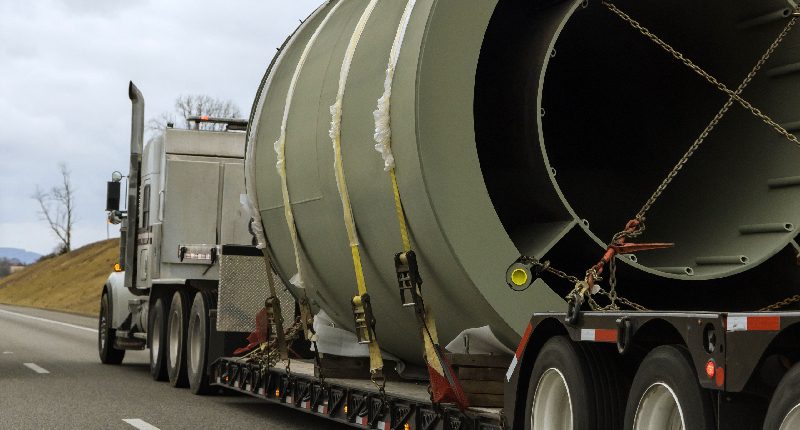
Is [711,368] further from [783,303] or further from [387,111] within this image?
[387,111]

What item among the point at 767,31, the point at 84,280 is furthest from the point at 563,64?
the point at 84,280

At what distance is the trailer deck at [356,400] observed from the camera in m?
7.67

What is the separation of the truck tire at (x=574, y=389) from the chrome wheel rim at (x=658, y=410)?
1.25ft

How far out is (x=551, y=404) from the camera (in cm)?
661

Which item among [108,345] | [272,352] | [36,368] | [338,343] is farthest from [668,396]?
[108,345]

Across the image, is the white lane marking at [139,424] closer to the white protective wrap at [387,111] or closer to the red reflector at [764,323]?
the white protective wrap at [387,111]

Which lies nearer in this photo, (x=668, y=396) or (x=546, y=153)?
(x=668, y=396)

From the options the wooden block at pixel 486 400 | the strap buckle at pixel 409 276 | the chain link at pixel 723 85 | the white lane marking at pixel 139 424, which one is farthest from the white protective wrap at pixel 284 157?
the chain link at pixel 723 85

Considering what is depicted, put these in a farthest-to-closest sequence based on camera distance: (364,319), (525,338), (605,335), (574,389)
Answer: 1. (364,319)
2. (525,338)
3. (574,389)
4. (605,335)

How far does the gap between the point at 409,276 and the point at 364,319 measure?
3.60ft

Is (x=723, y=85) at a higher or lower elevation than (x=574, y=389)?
higher

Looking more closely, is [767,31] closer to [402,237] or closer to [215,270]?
[402,237]

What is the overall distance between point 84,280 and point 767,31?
9559 cm

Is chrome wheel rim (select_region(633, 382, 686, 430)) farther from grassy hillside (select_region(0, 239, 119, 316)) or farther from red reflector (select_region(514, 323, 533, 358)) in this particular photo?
grassy hillside (select_region(0, 239, 119, 316))
